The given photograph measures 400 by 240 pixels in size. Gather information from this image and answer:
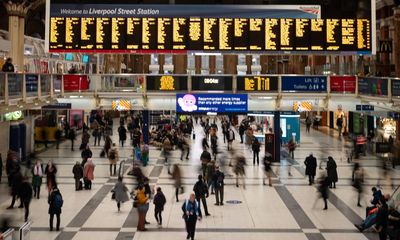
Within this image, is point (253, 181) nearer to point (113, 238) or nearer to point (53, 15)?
point (113, 238)

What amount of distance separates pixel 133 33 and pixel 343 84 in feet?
32.3

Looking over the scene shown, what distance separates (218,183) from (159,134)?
17859mm

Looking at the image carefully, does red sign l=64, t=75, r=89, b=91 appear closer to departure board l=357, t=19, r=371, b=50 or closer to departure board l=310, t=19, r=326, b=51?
departure board l=310, t=19, r=326, b=51

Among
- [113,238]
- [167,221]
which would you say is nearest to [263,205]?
[167,221]

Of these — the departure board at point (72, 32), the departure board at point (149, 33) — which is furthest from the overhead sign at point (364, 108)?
the departure board at point (72, 32)

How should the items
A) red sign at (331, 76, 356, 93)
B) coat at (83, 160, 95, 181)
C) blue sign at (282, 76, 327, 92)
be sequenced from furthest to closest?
red sign at (331, 76, 356, 93), blue sign at (282, 76, 327, 92), coat at (83, 160, 95, 181)

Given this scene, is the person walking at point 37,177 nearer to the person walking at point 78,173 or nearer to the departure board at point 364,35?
the person walking at point 78,173

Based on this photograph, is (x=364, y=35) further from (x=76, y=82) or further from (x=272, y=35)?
(x=76, y=82)

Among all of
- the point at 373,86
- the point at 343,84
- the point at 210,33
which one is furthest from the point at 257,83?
the point at 373,86

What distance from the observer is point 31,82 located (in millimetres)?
19938

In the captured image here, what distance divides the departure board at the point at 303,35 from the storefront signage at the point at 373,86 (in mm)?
2875

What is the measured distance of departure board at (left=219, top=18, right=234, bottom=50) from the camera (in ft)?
74.9

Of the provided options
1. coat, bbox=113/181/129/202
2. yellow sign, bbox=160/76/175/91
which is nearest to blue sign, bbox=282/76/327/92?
yellow sign, bbox=160/76/175/91

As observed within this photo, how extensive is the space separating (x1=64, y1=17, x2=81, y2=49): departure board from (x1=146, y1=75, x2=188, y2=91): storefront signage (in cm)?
355
